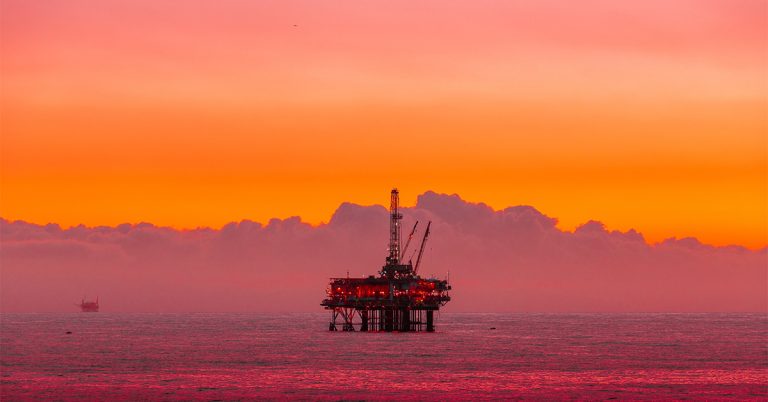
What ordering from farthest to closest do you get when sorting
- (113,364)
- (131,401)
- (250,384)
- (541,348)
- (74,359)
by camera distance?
(541,348), (74,359), (113,364), (250,384), (131,401)

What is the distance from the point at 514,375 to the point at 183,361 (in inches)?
1952

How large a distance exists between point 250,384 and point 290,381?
537cm

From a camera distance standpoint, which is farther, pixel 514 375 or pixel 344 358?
pixel 344 358

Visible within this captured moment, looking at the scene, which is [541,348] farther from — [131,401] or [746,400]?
[131,401]

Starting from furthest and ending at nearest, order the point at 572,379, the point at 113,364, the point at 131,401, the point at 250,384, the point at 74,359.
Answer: the point at 74,359 < the point at 113,364 < the point at 572,379 < the point at 250,384 < the point at 131,401

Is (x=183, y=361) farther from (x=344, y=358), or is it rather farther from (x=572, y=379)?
(x=572, y=379)

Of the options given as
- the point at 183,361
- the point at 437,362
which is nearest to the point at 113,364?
the point at 183,361

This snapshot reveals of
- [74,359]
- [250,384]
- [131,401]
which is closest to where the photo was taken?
[131,401]

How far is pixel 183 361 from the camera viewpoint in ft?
474

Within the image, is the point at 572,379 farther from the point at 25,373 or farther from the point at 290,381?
the point at 25,373

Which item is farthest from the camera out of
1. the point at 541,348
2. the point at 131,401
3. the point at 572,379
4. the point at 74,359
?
the point at 541,348

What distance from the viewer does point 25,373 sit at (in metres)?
122

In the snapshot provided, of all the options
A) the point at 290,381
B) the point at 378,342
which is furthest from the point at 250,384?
the point at 378,342

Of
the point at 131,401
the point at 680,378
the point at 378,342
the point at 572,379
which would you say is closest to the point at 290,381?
the point at 131,401
